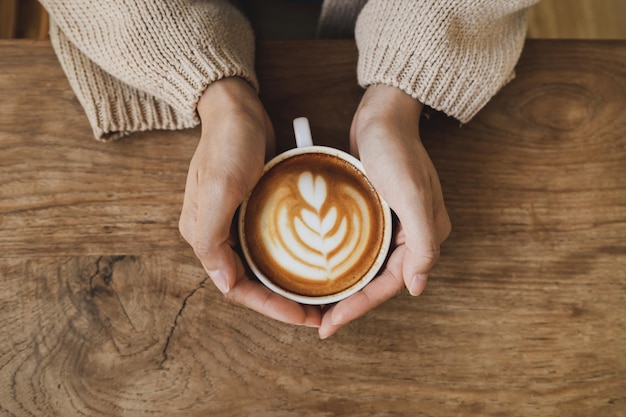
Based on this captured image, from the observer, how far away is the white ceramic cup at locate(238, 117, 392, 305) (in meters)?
0.73

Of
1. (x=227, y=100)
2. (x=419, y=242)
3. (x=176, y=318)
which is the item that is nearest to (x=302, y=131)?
(x=227, y=100)

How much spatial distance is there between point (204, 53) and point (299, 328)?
1.40ft

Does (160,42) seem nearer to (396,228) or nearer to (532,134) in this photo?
(396,228)

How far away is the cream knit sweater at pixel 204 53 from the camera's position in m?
0.75

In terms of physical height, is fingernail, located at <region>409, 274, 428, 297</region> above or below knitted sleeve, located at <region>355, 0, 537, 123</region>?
below

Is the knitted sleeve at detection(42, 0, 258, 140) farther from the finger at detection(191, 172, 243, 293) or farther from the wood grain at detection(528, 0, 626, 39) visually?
the wood grain at detection(528, 0, 626, 39)

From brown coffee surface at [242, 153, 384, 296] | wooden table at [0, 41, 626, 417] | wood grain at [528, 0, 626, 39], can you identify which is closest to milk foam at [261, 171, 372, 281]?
brown coffee surface at [242, 153, 384, 296]

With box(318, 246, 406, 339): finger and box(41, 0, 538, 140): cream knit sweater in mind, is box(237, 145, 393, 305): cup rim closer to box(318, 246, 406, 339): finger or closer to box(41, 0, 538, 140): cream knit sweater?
box(318, 246, 406, 339): finger

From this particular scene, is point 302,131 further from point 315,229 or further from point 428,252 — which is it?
point 428,252

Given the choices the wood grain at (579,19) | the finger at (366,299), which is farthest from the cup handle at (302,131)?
the wood grain at (579,19)

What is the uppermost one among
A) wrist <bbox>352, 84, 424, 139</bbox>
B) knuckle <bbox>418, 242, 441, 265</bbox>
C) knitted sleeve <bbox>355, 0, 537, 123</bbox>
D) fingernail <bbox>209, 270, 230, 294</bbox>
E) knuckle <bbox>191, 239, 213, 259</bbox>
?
knitted sleeve <bbox>355, 0, 537, 123</bbox>

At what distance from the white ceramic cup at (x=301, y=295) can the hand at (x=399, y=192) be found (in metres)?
0.01

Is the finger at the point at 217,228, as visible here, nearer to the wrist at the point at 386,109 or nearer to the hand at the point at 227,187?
the hand at the point at 227,187

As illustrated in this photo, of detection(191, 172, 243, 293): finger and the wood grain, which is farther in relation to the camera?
the wood grain
